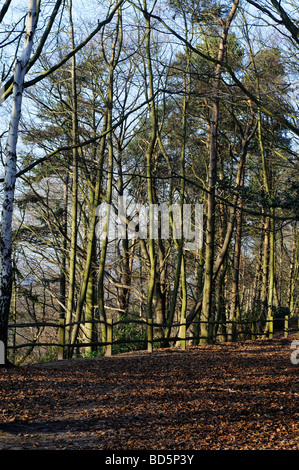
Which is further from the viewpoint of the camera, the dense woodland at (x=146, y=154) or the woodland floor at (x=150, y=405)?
the dense woodland at (x=146, y=154)

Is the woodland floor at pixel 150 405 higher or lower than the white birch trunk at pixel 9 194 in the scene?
lower

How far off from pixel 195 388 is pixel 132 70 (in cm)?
1072

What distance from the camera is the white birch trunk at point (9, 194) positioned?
24.4ft

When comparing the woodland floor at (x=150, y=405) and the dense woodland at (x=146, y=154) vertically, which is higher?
the dense woodland at (x=146, y=154)

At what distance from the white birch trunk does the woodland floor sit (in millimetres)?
1132

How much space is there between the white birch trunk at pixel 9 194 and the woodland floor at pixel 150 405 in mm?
1132

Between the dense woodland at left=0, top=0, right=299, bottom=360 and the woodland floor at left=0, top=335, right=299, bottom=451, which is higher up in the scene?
the dense woodland at left=0, top=0, right=299, bottom=360

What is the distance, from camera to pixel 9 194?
7.54 m

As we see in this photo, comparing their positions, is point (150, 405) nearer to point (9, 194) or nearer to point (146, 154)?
point (9, 194)

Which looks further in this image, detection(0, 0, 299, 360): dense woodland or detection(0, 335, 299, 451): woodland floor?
detection(0, 0, 299, 360): dense woodland

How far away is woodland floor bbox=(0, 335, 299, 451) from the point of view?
4797 mm

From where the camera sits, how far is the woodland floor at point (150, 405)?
15.7 feet

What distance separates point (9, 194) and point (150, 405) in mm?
3877
